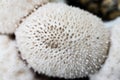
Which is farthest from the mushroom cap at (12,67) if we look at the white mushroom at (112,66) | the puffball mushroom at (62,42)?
the white mushroom at (112,66)

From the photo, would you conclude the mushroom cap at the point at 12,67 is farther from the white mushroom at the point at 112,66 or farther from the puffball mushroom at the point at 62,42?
the white mushroom at the point at 112,66

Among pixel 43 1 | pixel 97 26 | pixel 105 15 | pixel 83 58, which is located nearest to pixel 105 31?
pixel 97 26

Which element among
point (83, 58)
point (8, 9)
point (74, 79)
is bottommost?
point (74, 79)

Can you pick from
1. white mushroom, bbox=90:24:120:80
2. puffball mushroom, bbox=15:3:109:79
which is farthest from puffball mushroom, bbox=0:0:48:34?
white mushroom, bbox=90:24:120:80

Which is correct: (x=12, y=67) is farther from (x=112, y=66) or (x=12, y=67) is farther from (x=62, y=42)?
(x=112, y=66)

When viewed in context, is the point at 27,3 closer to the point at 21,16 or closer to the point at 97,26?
the point at 21,16

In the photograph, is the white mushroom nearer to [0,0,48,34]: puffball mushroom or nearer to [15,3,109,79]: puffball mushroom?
[15,3,109,79]: puffball mushroom
